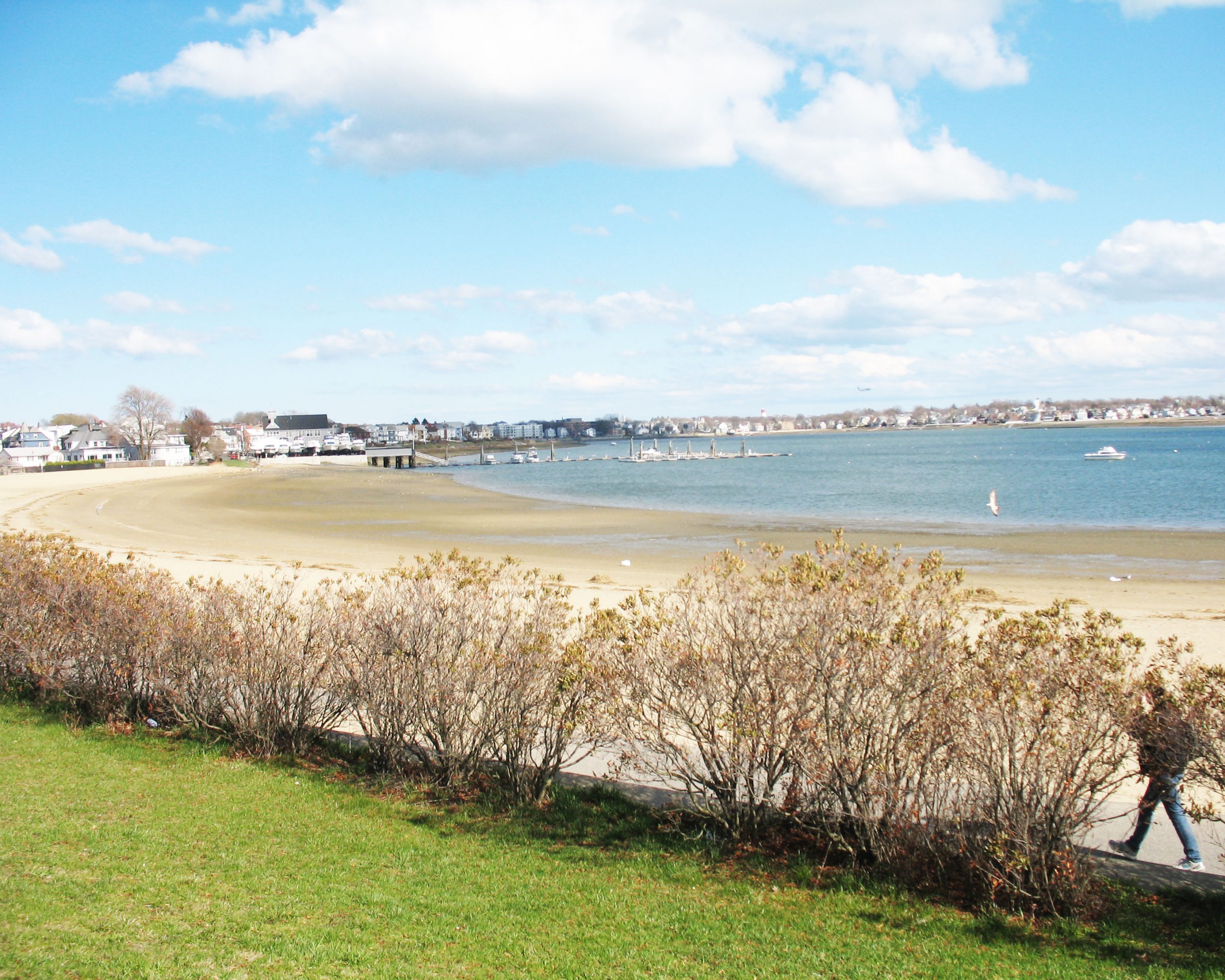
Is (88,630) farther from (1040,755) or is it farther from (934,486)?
(934,486)

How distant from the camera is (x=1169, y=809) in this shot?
18.7 ft

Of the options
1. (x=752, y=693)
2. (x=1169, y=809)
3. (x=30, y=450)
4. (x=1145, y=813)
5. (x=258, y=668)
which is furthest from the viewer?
(x=30, y=450)

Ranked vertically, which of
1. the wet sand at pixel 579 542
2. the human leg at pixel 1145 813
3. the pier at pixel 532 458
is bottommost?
the wet sand at pixel 579 542

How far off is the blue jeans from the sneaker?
0.26 feet

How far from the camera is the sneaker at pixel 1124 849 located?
Result: 6098 mm

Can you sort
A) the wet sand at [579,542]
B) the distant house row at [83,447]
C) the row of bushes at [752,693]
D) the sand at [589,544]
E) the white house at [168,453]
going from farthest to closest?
1. the white house at [168,453]
2. the distant house row at [83,447]
3. the wet sand at [579,542]
4. the sand at [589,544]
5. the row of bushes at [752,693]

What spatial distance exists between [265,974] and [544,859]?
2.29 meters

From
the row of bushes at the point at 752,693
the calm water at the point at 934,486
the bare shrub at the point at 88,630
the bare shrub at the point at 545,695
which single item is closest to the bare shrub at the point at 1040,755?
the row of bushes at the point at 752,693

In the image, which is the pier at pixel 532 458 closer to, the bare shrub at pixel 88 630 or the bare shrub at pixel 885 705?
the bare shrub at pixel 88 630

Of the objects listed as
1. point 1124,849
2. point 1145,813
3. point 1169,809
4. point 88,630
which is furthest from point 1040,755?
point 88,630

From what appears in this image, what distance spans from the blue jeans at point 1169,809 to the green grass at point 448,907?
442 mm

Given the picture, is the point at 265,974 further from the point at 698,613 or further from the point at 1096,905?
the point at 1096,905

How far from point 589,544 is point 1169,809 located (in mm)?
27314

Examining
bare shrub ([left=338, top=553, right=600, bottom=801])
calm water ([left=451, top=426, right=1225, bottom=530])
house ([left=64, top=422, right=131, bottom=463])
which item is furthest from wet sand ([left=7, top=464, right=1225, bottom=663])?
house ([left=64, top=422, right=131, bottom=463])
